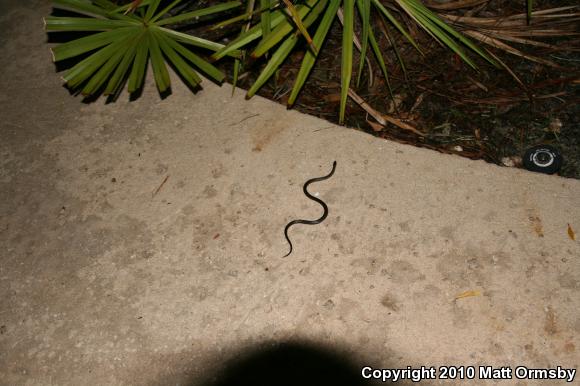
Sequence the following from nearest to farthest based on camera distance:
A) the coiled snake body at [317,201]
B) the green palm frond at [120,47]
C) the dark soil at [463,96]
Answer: the coiled snake body at [317,201] < the green palm frond at [120,47] < the dark soil at [463,96]

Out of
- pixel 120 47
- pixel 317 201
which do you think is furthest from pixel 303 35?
pixel 120 47

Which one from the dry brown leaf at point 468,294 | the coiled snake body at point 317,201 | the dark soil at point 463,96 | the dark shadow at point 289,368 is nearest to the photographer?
the dark shadow at point 289,368

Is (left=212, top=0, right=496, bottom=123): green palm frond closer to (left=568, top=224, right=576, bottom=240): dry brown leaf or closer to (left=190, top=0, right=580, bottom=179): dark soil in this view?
(left=190, top=0, right=580, bottom=179): dark soil

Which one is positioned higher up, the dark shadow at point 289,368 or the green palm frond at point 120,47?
the green palm frond at point 120,47

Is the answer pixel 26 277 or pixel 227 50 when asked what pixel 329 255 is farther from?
pixel 26 277

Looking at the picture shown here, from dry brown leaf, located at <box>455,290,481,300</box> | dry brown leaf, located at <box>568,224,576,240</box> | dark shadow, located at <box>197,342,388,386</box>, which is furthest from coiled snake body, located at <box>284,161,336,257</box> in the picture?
dry brown leaf, located at <box>568,224,576,240</box>

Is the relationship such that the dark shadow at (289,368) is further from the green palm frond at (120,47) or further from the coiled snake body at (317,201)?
the green palm frond at (120,47)

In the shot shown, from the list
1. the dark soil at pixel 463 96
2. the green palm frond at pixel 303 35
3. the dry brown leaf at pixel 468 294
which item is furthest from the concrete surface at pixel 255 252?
the green palm frond at pixel 303 35
